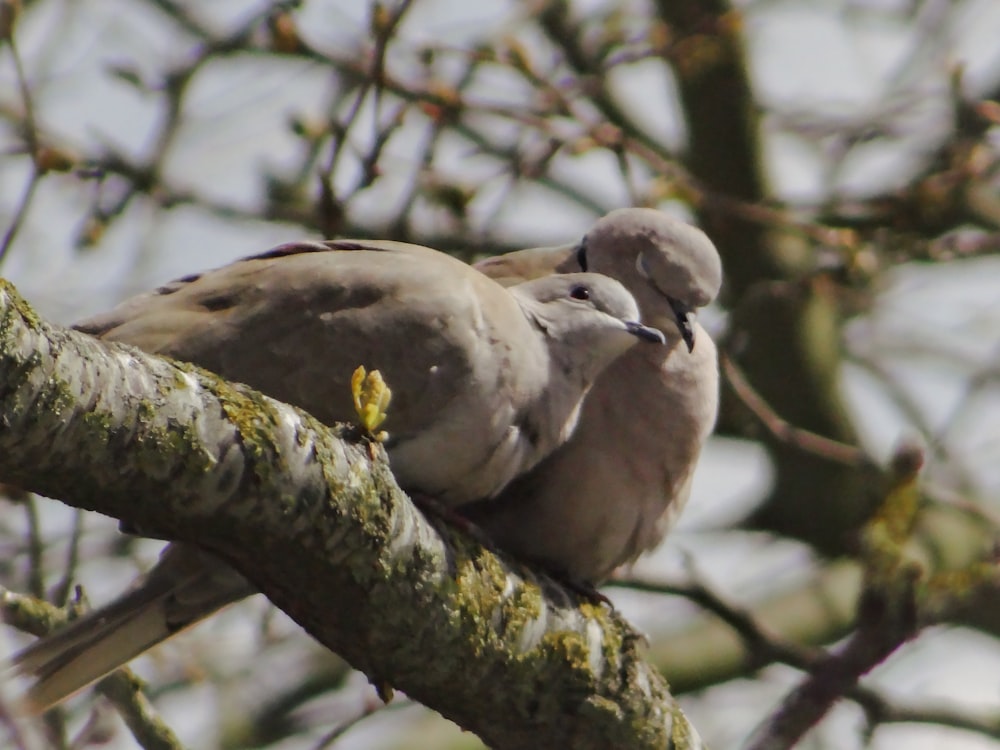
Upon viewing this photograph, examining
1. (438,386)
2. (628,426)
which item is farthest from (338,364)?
(628,426)

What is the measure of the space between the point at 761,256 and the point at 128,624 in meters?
4.20

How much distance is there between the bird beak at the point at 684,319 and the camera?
3842 mm

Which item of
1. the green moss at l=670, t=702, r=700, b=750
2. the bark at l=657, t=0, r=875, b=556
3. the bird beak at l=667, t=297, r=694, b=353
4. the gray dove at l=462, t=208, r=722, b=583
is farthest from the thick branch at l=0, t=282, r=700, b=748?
the bark at l=657, t=0, r=875, b=556

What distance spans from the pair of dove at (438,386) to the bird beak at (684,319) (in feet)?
0.52

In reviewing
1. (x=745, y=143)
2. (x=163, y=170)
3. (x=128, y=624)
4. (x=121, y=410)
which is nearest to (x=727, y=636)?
(x=745, y=143)

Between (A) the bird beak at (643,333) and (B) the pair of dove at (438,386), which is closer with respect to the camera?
(B) the pair of dove at (438,386)

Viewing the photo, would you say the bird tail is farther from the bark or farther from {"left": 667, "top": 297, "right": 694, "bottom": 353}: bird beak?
the bark

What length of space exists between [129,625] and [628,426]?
128 cm

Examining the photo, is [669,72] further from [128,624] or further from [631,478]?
[128,624]

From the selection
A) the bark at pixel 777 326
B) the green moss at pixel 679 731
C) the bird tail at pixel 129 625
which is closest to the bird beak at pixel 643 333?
the green moss at pixel 679 731

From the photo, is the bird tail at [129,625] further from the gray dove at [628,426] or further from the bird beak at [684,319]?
the bird beak at [684,319]

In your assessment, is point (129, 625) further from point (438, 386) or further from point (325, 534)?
point (325, 534)

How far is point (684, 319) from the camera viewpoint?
12.8 ft

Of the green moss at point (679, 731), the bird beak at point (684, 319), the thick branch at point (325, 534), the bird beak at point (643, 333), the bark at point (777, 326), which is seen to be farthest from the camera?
the bark at point (777, 326)
